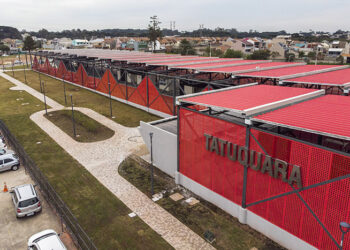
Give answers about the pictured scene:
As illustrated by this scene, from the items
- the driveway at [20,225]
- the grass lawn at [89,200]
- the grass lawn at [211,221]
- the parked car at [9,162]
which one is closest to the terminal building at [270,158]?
the grass lawn at [211,221]

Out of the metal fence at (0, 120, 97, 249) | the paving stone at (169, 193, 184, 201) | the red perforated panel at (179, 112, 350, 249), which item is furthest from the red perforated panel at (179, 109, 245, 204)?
the metal fence at (0, 120, 97, 249)

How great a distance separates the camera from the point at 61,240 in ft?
53.7

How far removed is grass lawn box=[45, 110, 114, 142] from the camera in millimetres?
33312

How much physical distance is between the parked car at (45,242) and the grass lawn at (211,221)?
24.1 ft

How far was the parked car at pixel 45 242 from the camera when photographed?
14609mm

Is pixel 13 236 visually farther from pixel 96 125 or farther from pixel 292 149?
pixel 96 125

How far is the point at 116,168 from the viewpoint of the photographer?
2548 centimetres

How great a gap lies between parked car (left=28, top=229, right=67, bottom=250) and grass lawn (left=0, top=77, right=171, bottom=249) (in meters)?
2.30

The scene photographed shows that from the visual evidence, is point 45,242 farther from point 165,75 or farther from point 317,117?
point 165,75

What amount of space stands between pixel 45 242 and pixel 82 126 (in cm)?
2399

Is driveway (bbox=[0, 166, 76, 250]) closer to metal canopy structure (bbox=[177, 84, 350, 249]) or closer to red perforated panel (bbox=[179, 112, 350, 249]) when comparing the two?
metal canopy structure (bbox=[177, 84, 350, 249])

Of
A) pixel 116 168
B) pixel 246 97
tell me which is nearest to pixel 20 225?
pixel 116 168

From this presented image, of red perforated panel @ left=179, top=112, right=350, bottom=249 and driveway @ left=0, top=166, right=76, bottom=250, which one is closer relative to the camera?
red perforated panel @ left=179, top=112, right=350, bottom=249

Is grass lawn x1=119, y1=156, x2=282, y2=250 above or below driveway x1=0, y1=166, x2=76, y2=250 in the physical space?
Result: above
